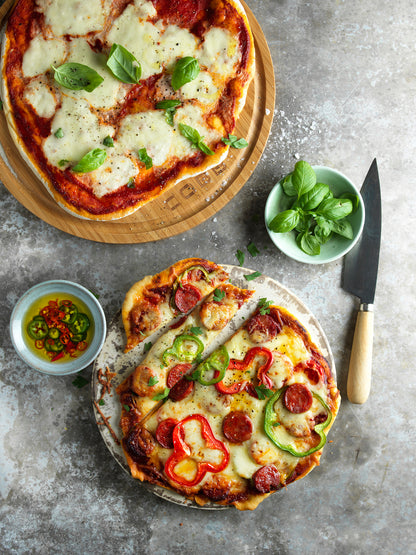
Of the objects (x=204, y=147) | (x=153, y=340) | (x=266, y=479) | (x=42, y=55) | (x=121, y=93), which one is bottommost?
(x=266, y=479)

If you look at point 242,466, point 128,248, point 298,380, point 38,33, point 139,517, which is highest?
point 38,33

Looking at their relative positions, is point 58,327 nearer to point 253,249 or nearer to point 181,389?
point 181,389

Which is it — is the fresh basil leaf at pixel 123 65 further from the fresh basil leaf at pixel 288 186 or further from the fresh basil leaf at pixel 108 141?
the fresh basil leaf at pixel 288 186

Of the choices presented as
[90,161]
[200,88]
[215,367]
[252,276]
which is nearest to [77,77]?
[90,161]

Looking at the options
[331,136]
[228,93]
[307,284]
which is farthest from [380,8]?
[307,284]

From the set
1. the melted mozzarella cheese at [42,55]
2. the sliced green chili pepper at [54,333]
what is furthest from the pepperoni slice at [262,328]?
the melted mozzarella cheese at [42,55]

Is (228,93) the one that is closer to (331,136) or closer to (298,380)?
(331,136)
